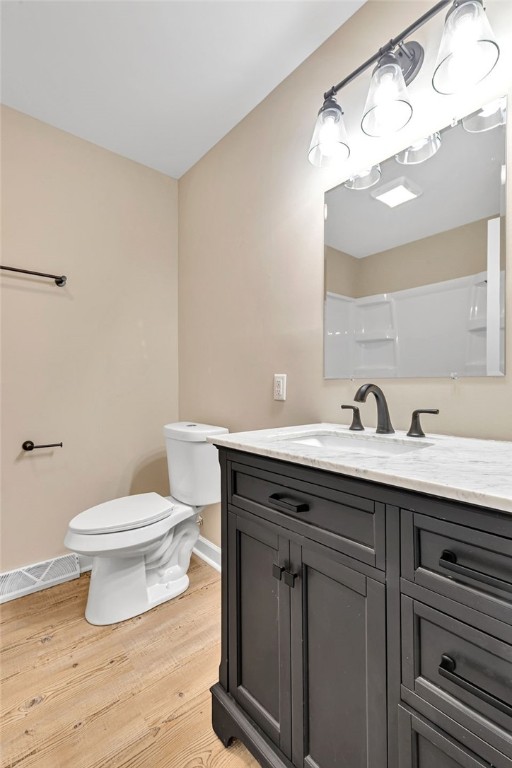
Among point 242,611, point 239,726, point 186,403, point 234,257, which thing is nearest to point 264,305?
point 234,257

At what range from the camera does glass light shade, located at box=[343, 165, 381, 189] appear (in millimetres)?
1287

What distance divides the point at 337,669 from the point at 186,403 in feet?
5.98

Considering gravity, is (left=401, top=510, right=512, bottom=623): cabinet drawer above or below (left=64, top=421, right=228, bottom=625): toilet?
above

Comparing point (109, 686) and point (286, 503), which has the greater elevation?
point (286, 503)

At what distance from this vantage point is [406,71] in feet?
3.78

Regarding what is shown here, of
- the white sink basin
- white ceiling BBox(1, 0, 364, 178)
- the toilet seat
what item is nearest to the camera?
the white sink basin

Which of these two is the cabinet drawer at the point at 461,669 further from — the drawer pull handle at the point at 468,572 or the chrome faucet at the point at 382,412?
the chrome faucet at the point at 382,412

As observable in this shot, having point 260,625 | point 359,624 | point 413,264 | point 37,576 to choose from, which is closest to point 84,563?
point 37,576

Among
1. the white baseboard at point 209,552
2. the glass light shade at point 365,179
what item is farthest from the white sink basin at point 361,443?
the white baseboard at point 209,552

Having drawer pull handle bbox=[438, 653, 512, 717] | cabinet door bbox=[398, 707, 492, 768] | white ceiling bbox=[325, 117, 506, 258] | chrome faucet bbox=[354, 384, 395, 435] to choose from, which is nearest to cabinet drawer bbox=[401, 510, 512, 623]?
drawer pull handle bbox=[438, 653, 512, 717]

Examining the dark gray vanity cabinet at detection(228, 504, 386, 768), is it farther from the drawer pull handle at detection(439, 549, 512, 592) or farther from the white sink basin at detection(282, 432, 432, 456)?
the white sink basin at detection(282, 432, 432, 456)

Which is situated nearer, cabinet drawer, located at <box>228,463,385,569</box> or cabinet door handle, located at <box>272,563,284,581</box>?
cabinet drawer, located at <box>228,463,385,569</box>

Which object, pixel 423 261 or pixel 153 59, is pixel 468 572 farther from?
pixel 153 59

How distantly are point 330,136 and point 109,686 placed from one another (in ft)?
6.87
